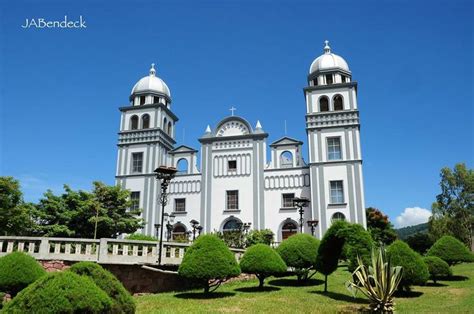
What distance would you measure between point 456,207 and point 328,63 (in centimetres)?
1673

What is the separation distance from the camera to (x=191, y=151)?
3247cm

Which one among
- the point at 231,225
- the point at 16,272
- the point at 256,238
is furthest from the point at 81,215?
the point at 16,272

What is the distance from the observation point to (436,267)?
1500cm

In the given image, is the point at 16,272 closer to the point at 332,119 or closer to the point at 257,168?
the point at 257,168

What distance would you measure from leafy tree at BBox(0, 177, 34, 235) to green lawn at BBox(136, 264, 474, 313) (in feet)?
37.0

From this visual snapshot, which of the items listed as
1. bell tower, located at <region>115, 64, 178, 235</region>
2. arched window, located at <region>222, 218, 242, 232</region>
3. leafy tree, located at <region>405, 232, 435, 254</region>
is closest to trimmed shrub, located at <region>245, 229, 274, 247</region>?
arched window, located at <region>222, 218, 242, 232</region>

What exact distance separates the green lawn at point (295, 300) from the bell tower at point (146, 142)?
1748 cm

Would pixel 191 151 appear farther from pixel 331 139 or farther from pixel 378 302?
pixel 378 302

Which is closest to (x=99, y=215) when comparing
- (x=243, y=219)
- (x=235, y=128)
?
(x=243, y=219)

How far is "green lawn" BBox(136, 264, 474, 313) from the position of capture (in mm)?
9953

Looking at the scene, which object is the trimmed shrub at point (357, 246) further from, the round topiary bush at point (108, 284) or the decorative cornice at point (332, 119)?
the decorative cornice at point (332, 119)

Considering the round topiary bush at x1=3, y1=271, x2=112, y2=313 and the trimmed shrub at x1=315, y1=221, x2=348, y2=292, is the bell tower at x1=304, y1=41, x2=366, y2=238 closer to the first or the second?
the trimmed shrub at x1=315, y1=221, x2=348, y2=292

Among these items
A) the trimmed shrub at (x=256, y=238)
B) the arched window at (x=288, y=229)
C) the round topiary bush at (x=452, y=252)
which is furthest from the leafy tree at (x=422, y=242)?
the round topiary bush at (x=452, y=252)

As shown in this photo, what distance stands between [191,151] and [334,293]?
70.9 ft
